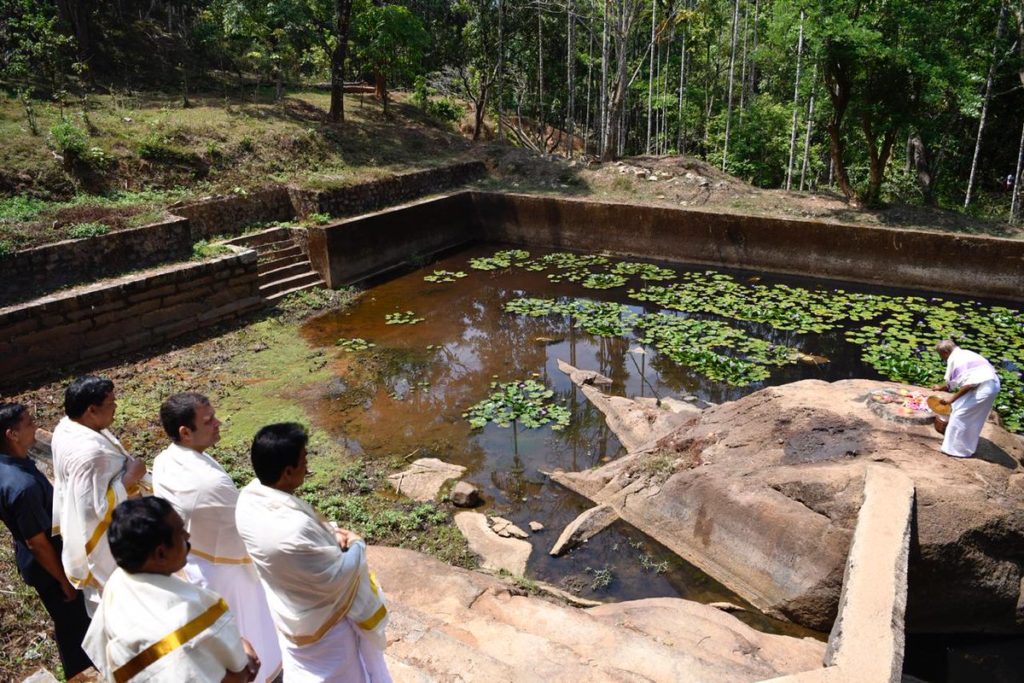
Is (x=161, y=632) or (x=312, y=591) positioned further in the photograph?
(x=312, y=591)

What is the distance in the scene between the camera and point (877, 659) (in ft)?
10.0

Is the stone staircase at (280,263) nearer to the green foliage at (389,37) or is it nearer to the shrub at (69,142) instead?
the shrub at (69,142)

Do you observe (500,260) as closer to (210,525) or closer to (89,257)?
(89,257)

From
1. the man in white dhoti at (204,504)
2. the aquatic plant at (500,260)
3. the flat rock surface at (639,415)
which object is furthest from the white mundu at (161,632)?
the aquatic plant at (500,260)

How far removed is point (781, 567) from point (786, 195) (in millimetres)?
9441

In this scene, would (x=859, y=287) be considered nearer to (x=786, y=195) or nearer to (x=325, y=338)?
(x=786, y=195)

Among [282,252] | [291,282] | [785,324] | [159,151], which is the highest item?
[159,151]

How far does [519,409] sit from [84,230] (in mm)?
5893

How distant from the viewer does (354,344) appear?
8672 millimetres

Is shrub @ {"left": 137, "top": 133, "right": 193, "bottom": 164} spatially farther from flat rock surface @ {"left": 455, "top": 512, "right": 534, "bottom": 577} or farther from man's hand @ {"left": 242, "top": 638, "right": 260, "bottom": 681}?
man's hand @ {"left": 242, "top": 638, "right": 260, "bottom": 681}

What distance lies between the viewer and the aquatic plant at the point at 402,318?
948 cm

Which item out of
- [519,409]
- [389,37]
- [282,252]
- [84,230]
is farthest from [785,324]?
[389,37]

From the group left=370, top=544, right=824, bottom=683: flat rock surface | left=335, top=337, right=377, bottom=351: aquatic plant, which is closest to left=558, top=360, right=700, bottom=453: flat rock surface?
left=370, top=544, right=824, bottom=683: flat rock surface

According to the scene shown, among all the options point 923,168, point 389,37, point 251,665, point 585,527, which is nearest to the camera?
point 251,665
